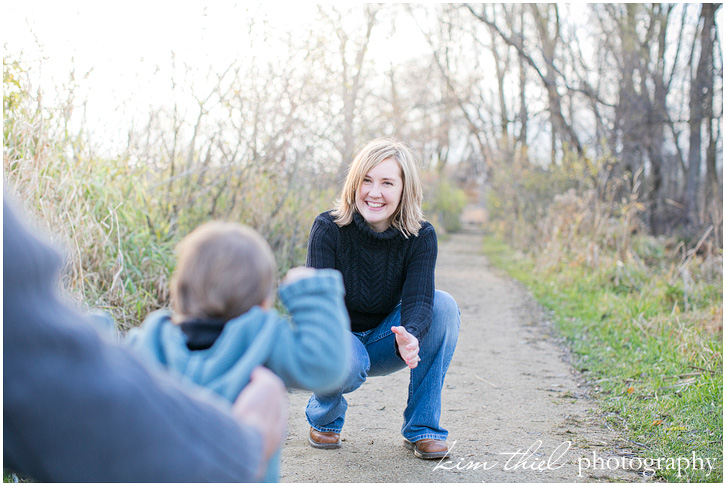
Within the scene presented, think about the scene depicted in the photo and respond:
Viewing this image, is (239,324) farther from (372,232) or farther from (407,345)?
(372,232)

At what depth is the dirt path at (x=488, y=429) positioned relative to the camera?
2.60 metres

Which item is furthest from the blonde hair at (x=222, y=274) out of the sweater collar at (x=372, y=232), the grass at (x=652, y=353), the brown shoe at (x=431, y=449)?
the grass at (x=652, y=353)

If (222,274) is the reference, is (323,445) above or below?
below

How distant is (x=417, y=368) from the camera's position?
2717mm

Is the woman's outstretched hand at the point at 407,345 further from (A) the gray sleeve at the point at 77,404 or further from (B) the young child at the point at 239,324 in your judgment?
(A) the gray sleeve at the point at 77,404

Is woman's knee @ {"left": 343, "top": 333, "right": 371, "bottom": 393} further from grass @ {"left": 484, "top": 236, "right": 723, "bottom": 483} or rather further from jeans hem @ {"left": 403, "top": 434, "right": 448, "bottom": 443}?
grass @ {"left": 484, "top": 236, "right": 723, "bottom": 483}

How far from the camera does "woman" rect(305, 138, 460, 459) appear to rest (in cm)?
271

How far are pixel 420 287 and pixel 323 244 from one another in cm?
43

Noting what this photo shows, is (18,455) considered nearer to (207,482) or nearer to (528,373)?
(207,482)

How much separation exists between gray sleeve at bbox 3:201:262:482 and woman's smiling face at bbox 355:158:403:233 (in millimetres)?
1834

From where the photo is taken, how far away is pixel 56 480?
0.98 metres

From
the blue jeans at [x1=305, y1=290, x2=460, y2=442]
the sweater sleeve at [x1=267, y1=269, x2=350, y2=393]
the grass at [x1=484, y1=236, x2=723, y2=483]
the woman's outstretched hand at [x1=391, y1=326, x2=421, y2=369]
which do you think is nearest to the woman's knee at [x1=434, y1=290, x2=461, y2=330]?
the blue jeans at [x1=305, y1=290, x2=460, y2=442]

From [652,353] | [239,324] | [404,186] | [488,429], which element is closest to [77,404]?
[239,324]

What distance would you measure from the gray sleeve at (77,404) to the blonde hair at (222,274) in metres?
0.31
